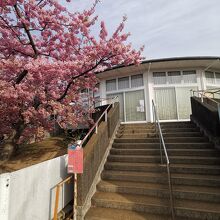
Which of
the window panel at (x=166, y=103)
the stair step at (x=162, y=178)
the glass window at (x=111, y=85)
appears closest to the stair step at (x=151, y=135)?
the stair step at (x=162, y=178)

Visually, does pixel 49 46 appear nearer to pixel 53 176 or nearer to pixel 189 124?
pixel 53 176

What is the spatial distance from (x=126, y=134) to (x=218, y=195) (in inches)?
153

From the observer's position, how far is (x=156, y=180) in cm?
474

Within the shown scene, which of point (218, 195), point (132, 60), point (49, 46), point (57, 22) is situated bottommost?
point (218, 195)

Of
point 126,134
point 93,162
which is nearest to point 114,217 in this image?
point 93,162

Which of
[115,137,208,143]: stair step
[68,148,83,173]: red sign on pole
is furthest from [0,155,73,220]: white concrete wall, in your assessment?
[115,137,208,143]: stair step

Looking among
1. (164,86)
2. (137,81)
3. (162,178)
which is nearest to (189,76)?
(164,86)

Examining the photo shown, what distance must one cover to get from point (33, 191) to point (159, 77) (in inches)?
384

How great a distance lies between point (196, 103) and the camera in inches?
303

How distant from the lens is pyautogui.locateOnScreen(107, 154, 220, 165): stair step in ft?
16.7

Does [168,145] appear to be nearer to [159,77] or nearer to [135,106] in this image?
[135,106]

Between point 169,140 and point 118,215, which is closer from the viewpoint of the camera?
point 118,215

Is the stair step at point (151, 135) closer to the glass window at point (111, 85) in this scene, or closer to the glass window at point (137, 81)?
the glass window at point (137, 81)

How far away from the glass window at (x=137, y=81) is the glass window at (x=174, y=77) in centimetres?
173
